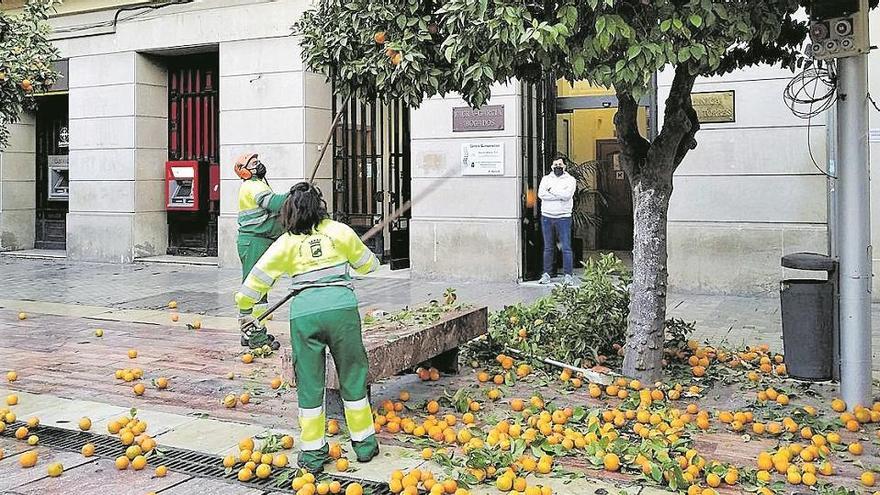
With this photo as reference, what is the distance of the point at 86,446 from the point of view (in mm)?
5262

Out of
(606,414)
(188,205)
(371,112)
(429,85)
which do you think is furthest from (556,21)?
(188,205)

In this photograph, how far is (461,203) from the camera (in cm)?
1313

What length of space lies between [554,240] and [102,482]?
348 inches

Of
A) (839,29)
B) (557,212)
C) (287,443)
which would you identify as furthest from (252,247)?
(557,212)

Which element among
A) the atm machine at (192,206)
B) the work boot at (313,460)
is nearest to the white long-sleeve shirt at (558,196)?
the atm machine at (192,206)

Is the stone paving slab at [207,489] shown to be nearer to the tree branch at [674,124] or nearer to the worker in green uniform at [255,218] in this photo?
the worker in green uniform at [255,218]

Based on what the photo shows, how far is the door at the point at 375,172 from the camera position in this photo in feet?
47.5

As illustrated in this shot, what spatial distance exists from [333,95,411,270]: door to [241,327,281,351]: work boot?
5.94 m

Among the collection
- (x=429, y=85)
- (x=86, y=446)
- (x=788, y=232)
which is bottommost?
(x=86, y=446)

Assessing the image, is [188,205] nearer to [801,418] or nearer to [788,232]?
[788,232]

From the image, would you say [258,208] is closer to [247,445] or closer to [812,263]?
[247,445]

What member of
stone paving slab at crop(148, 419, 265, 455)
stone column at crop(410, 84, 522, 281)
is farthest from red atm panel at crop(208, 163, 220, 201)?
stone paving slab at crop(148, 419, 265, 455)

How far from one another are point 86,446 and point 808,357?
4733 mm

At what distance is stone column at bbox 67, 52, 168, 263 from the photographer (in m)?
16.0
